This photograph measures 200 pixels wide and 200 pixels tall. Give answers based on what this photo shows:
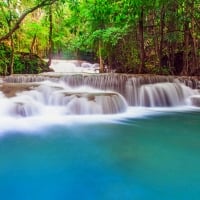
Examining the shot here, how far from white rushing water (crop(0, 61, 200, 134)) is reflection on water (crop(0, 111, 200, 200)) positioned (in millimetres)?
1124

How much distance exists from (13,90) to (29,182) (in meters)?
5.30

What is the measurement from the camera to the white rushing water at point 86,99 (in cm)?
738

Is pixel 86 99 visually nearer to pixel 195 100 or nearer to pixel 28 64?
pixel 195 100

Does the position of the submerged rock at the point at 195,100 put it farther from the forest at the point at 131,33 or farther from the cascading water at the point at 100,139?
the forest at the point at 131,33

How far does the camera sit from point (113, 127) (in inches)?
258

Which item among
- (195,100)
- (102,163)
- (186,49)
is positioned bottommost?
(102,163)

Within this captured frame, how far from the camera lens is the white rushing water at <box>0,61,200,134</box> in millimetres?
Result: 7383

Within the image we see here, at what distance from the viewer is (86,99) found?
26.2 ft

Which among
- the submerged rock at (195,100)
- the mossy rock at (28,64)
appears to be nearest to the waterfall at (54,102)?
the submerged rock at (195,100)

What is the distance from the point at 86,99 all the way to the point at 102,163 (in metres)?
3.89

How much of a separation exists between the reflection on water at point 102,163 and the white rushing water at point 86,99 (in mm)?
1124

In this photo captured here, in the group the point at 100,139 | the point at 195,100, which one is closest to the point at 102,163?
the point at 100,139

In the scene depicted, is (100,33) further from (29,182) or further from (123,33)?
(29,182)

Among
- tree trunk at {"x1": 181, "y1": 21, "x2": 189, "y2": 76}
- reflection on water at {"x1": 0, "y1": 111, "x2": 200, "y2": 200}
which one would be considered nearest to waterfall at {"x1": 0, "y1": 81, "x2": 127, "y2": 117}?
reflection on water at {"x1": 0, "y1": 111, "x2": 200, "y2": 200}
